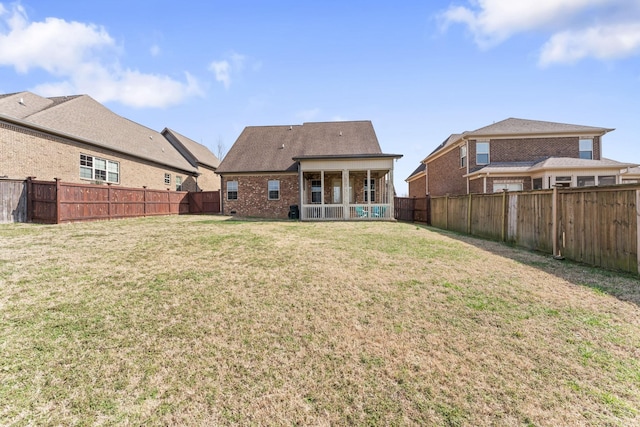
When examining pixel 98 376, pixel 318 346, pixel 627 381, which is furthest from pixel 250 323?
pixel 627 381

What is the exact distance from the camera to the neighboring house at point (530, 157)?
1656 cm

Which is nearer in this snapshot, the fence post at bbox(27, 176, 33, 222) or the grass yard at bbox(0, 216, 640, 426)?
the grass yard at bbox(0, 216, 640, 426)

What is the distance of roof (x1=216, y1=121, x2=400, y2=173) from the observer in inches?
760

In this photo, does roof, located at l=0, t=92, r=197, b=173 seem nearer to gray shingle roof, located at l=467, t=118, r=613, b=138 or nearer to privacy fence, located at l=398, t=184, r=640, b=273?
privacy fence, located at l=398, t=184, r=640, b=273

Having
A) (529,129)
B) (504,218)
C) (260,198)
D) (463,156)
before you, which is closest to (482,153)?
(463,156)

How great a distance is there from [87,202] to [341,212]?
12950 millimetres

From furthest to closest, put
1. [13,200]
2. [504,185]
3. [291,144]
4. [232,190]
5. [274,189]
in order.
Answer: [291,144]
[232,190]
[274,189]
[504,185]
[13,200]

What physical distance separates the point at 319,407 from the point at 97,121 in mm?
23314

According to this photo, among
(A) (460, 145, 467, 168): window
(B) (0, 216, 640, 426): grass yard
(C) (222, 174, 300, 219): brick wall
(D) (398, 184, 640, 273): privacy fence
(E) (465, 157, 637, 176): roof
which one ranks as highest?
(A) (460, 145, 467, 168): window

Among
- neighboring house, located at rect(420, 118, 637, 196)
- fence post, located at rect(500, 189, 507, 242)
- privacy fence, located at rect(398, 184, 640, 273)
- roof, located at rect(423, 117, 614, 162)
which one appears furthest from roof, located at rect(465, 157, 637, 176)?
fence post, located at rect(500, 189, 507, 242)

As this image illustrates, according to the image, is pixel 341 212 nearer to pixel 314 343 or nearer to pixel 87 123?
pixel 314 343

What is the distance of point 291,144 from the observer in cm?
2120

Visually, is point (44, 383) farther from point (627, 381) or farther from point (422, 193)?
point (422, 193)

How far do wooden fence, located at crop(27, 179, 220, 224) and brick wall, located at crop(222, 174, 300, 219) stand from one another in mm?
4507
